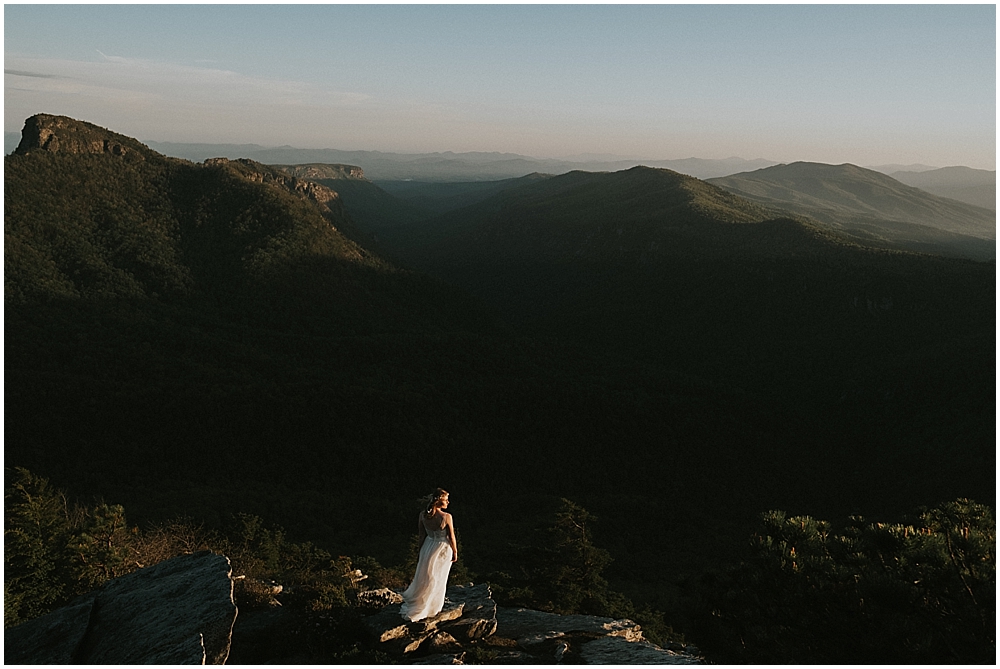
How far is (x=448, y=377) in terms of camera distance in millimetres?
86812

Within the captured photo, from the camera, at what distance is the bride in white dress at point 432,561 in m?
13.7

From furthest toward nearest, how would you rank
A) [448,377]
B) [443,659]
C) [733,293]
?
[733,293], [448,377], [443,659]

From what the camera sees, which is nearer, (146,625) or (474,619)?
(146,625)

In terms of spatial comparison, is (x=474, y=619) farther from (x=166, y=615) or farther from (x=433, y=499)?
(x=166, y=615)

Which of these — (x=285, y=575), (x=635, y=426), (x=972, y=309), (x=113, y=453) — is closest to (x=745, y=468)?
(x=635, y=426)

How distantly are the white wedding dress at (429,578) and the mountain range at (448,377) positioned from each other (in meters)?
23.5

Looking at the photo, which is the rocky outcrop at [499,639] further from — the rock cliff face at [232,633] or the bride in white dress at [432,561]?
the bride in white dress at [432,561]

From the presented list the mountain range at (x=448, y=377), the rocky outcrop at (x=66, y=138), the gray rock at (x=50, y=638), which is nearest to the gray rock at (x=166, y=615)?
the gray rock at (x=50, y=638)

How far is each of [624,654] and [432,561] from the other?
5.04 m

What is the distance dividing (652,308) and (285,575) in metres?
121

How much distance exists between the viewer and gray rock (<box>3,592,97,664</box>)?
42.9 feet

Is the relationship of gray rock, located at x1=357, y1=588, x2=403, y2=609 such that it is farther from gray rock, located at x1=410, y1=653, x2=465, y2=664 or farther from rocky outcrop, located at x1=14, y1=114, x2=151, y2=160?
rocky outcrop, located at x1=14, y1=114, x2=151, y2=160

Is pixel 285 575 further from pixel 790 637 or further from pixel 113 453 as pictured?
pixel 113 453

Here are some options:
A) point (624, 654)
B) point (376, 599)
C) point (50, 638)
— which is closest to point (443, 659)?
point (376, 599)
